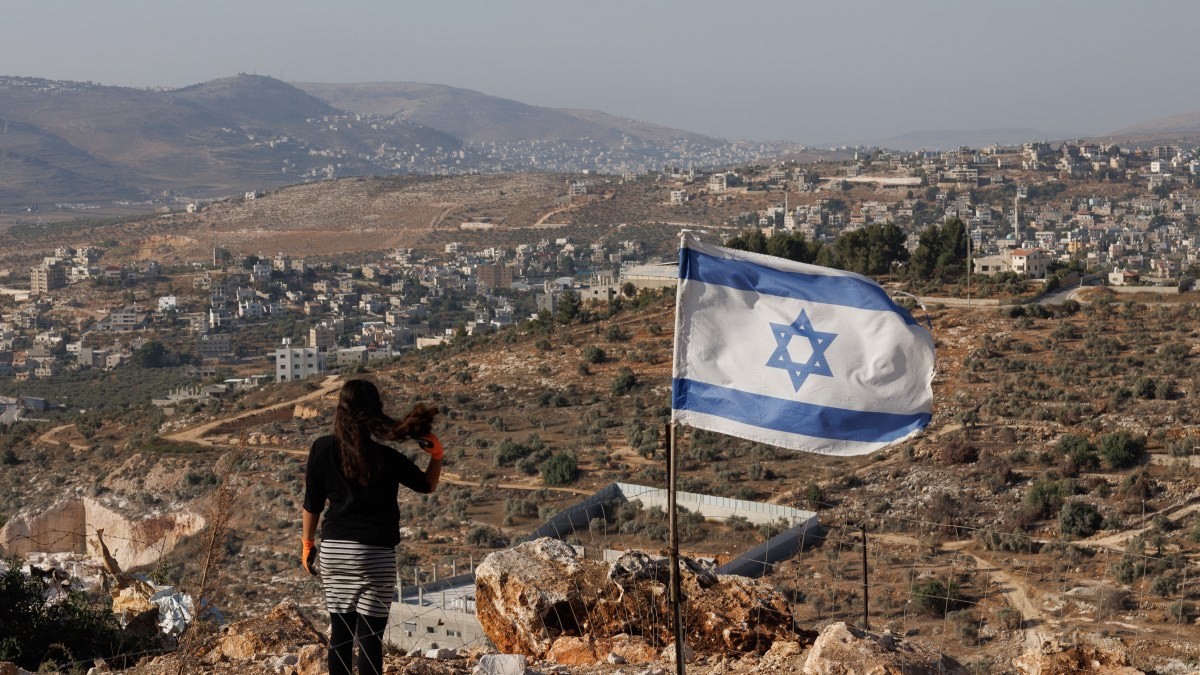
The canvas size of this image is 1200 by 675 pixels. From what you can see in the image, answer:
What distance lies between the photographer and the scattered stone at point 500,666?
16.9 feet

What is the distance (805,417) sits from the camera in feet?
14.7

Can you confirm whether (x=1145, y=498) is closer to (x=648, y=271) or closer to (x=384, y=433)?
(x=384, y=433)

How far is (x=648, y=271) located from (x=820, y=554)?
30283 millimetres

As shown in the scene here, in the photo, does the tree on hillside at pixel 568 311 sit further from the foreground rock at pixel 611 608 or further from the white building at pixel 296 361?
the foreground rock at pixel 611 608

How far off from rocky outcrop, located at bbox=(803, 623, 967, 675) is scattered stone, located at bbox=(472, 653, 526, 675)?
107 cm

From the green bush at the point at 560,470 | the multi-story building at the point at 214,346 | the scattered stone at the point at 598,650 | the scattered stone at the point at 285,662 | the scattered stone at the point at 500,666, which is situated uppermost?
the scattered stone at the point at 500,666

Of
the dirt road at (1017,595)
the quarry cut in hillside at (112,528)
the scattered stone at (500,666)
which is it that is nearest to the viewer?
the scattered stone at (500,666)

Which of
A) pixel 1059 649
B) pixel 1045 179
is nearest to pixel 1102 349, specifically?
pixel 1059 649

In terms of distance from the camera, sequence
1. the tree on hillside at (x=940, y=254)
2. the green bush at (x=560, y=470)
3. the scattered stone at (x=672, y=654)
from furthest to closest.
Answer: the tree on hillside at (x=940, y=254) < the green bush at (x=560, y=470) < the scattered stone at (x=672, y=654)

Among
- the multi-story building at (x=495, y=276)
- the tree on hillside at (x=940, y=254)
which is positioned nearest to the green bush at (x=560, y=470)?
the tree on hillside at (x=940, y=254)

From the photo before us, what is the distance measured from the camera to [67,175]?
7264 inches

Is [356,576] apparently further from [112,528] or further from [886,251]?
[886,251]

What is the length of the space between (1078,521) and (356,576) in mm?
12983

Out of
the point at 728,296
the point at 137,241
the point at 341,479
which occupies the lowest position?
the point at 137,241
